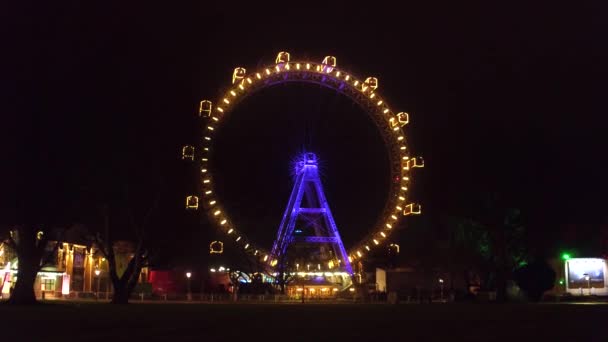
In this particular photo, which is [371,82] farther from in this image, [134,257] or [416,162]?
[134,257]

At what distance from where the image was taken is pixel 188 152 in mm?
55062

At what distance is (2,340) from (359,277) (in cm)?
5374

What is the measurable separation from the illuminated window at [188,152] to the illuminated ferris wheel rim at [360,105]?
19.0 feet

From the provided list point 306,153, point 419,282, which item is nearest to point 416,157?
point 306,153

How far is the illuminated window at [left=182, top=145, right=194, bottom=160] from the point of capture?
54.6 m

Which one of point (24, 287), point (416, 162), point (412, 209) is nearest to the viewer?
point (24, 287)

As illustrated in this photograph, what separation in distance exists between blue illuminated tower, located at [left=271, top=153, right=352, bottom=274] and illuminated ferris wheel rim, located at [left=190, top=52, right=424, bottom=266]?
217cm

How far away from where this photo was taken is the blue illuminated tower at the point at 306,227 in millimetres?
65062

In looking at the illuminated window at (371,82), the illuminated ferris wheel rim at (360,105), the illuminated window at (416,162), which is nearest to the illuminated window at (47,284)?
the illuminated ferris wheel rim at (360,105)

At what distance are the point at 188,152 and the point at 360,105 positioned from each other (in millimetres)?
17593

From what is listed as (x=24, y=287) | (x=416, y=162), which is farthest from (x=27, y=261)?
(x=416, y=162)

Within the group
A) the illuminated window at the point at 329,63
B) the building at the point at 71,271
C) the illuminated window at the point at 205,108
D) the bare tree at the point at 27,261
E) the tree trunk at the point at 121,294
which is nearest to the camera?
the bare tree at the point at 27,261

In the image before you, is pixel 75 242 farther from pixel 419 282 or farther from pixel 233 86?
pixel 419 282

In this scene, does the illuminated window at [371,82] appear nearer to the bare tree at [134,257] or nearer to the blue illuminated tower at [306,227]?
the blue illuminated tower at [306,227]
